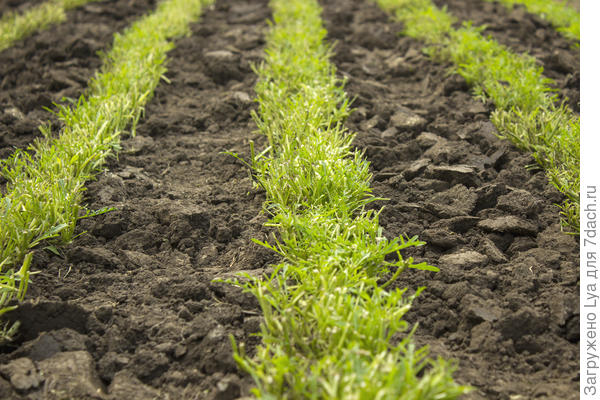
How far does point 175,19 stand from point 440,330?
5.65 metres

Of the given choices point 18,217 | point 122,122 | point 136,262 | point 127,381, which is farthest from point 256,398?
point 122,122

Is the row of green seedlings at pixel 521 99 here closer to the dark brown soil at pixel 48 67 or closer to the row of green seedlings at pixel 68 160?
the row of green seedlings at pixel 68 160

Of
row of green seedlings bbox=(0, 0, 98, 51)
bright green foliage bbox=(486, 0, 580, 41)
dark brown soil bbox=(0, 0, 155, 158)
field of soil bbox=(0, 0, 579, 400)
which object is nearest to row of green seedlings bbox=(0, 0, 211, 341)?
field of soil bbox=(0, 0, 579, 400)

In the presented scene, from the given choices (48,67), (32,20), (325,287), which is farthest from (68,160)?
(32,20)

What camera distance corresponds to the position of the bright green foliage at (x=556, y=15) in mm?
6254

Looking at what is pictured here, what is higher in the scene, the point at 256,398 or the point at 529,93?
the point at 529,93

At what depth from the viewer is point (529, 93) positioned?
432cm

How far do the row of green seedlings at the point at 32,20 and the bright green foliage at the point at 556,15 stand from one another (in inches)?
244

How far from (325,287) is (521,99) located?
9.42 ft

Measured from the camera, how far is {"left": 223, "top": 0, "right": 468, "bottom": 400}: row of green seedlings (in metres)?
1.82

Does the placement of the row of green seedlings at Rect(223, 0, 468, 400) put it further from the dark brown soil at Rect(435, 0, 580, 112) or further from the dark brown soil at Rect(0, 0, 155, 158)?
the dark brown soil at Rect(435, 0, 580, 112)

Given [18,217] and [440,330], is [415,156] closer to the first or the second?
[440,330]

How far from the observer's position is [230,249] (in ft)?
9.58

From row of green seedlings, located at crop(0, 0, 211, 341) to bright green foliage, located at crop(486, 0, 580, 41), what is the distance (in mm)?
4558
